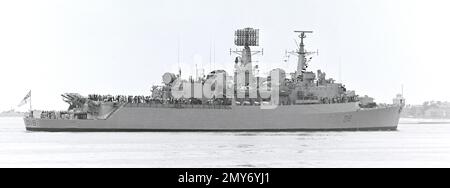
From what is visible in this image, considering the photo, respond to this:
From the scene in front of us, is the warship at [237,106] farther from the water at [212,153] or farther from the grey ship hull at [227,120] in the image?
the water at [212,153]

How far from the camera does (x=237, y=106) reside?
225ft

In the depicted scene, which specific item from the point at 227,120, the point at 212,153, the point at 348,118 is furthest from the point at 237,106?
the point at 212,153

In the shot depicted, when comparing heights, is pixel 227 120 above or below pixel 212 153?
above

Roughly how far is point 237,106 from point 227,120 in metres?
1.57

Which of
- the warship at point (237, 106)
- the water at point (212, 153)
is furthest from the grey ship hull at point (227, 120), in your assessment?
the water at point (212, 153)

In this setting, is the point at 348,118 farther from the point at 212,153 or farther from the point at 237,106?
the point at 212,153

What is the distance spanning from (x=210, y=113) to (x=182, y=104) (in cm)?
264

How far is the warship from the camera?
6619 cm

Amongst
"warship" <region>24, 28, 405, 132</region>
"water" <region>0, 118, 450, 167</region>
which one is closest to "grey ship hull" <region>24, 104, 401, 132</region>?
"warship" <region>24, 28, 405, 132</region>
